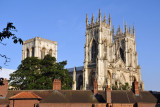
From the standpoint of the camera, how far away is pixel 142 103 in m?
30.7

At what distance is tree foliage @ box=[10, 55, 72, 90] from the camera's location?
4244 centimetres

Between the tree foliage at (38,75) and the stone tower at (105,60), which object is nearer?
the tree foliage at (38,75)

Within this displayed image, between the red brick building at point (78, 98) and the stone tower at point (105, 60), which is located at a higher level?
the stone tower at point (105, 60)

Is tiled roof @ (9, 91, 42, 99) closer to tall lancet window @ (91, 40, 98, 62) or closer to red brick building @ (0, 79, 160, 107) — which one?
red brick building @ (0, 79, 160, 107)

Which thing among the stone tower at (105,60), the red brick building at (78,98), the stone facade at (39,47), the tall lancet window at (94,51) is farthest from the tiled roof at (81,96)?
the stone facade at (39,47)

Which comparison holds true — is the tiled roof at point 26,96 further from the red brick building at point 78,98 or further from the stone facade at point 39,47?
the stone facade at point 39,47

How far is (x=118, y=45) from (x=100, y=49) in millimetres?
16959

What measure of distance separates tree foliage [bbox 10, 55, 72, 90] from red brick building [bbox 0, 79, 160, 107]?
1023cm

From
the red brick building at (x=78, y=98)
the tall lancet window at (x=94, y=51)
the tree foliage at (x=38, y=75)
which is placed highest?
the tall lancet window at (x=94, y=51)

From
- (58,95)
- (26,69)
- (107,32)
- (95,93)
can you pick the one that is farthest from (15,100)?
(107,32)

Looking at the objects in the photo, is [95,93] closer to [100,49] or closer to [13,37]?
[13,37]

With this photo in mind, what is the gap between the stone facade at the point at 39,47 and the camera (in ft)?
256

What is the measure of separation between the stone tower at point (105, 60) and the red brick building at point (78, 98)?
125ft

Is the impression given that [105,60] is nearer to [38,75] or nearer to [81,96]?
[38,75]
